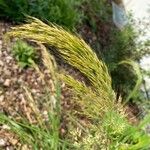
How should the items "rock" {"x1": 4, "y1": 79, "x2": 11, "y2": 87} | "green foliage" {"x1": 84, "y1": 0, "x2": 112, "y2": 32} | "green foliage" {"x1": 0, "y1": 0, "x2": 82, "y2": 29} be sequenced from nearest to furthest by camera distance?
"rock" {"x1": 4, "y1": 79, "x2": 11, "y2": 87}
"green foliage" {"x1": 0, "y1": 0, "x2": 82, "y2": 29}
"green foliage" {"x1": 84, "y1": 0, "x2": 112, "y2": 32}

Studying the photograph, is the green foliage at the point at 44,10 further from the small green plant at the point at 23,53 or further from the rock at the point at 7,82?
the rock at the point at 7,82

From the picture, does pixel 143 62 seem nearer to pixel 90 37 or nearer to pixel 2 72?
pixel 90 37

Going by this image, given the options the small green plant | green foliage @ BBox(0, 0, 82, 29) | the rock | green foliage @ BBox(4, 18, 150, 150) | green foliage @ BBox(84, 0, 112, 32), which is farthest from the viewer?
green foliage @ BBox(84, 0, 112, 32)

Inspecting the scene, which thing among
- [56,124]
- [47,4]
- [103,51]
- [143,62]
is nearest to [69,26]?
[47,4]

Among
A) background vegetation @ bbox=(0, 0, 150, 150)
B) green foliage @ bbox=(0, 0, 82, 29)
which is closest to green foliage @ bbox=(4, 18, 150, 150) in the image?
background vegetation @ bbox=(0, 0, 150, 150)

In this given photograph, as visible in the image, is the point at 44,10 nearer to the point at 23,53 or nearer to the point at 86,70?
the point at 23,53

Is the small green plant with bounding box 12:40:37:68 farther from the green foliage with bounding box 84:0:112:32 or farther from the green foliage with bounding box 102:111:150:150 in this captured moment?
the green foliage with bounding box 84:0:112:32

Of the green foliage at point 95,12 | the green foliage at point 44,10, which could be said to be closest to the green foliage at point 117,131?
the green foliage at point 44,10
